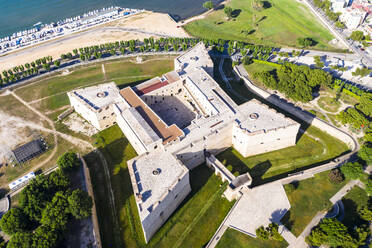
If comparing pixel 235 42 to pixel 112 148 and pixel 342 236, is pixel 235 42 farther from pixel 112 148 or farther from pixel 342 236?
pixel 342 236

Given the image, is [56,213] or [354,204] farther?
[354,204]

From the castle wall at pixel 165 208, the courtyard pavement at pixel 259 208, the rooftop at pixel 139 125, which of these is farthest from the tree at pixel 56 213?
the courtyard pavement at pixel 259 208

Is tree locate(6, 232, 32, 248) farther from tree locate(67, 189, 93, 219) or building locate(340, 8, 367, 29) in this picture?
building locate(340, 8, 367, 29)

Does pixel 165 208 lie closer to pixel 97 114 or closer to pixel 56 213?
pixel 56 213

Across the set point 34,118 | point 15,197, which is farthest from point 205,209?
point 34,118

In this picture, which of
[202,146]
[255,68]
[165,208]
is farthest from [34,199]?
[255,68]

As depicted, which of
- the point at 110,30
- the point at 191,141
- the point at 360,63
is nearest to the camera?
the point at 191,141
